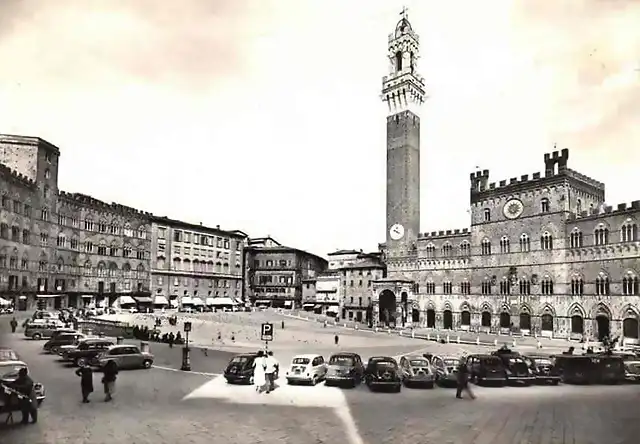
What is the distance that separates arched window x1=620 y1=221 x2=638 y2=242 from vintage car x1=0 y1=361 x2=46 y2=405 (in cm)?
746

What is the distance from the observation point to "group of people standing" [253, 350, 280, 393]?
6.16 metres

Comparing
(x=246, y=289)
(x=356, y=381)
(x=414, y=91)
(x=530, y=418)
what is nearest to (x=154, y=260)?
(x=246, y=289)

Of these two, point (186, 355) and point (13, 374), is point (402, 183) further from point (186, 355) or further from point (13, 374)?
point (13, 374)

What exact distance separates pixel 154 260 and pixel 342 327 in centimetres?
305

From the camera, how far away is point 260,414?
226 inches

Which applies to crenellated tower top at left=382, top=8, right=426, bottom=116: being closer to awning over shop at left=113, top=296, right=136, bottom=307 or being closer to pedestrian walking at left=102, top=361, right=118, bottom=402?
awning over shop at left=113, top=296, right=136, bottom=307

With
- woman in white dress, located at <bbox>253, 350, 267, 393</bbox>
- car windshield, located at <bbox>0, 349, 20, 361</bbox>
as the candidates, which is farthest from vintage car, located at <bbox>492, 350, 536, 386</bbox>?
car windshield, located at <bbox>0, 349, 20, 361</bbox>

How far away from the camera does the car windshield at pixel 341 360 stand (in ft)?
21.6

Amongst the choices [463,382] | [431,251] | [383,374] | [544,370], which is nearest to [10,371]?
[383,374]

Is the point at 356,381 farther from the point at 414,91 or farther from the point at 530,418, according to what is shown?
the point at 414,91

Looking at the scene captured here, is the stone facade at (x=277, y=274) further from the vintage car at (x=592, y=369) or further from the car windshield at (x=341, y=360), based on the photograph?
the vintage car at (x=592, y=369)

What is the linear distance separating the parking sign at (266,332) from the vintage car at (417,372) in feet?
5.77

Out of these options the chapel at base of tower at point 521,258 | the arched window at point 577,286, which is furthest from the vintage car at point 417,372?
the arched window at point 577,286

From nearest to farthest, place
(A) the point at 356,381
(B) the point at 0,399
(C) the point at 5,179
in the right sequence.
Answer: (B) the point at 0,399 < (C) the point at 5,179 < (A) the point at 356,381
